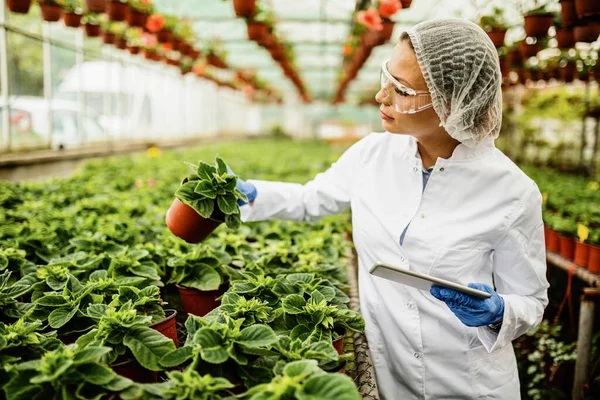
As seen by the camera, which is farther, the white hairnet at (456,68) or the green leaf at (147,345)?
the white hairnet at (456,68)

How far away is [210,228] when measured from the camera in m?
1.88

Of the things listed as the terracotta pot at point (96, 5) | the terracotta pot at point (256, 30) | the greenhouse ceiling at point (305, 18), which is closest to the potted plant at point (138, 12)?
the terracotta pot at point (96, 5)

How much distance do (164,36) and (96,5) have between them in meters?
2.97

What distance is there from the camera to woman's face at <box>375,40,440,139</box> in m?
1.64

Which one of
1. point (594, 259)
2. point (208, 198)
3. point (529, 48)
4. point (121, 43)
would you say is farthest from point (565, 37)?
point (121, 43)

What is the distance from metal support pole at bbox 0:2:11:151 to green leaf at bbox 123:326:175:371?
6.54 meters

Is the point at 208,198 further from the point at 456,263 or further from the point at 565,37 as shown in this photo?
the point at 565,37

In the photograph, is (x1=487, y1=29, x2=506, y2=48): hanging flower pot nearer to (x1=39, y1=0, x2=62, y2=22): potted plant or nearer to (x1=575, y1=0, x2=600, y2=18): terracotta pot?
(x1=575, y1=0, x2=600, y2=18): terracotta pot

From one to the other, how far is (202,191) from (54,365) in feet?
2.44

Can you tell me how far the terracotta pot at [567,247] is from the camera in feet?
13.7

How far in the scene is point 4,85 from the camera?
21.8 feet

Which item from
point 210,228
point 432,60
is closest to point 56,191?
point 210,228

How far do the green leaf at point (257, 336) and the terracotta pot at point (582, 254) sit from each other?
3439 mm

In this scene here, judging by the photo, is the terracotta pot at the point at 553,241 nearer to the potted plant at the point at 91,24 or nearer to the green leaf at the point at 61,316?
the green leaf at the point at 61,316
